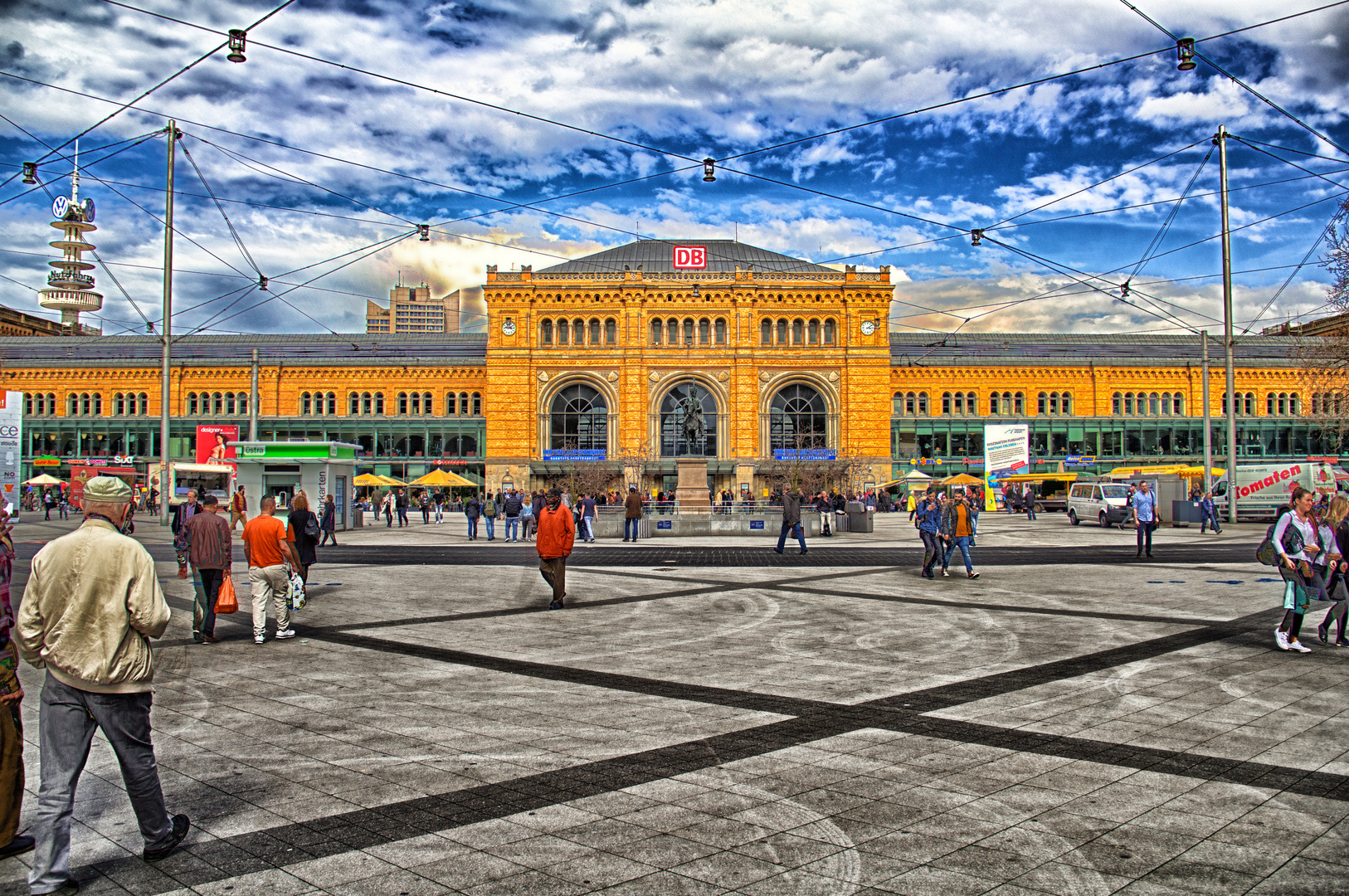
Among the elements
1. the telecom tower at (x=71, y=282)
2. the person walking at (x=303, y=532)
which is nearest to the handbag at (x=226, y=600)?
the person walking at (x=303, y=532)

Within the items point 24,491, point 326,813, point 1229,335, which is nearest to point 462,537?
point 326,813

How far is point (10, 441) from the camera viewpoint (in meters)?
27.4

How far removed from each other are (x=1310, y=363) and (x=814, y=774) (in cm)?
3606

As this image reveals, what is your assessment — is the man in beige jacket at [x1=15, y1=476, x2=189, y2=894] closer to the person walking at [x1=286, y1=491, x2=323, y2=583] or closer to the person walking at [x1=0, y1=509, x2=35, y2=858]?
the person walking at [x1=0, y1=509, x2=35, y2=858]

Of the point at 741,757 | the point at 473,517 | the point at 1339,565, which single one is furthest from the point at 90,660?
the point at 473,517

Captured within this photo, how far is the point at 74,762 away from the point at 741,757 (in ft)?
11.7

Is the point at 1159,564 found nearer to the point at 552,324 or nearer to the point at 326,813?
the point at 326,813

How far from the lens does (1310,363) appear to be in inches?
1300

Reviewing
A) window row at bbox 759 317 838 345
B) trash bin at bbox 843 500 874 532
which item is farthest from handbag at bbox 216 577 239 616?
window row at bbox 759 317 838 345

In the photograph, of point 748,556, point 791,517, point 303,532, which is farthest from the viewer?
point 791,517

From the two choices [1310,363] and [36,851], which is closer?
[36,851]

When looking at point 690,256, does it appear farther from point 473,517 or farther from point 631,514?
point 631,514

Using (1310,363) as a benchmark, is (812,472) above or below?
below

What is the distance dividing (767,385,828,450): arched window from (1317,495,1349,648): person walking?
56.4 meters
